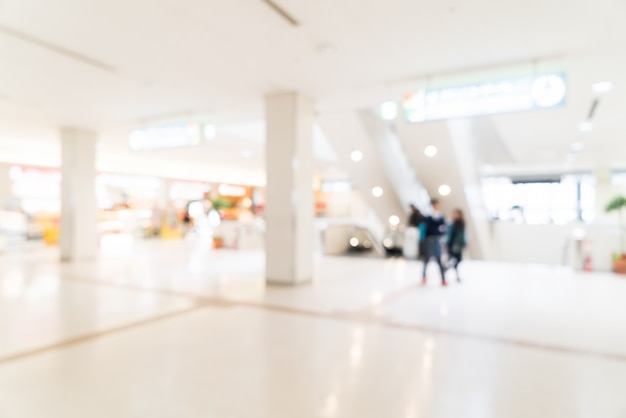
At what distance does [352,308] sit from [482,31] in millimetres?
3799

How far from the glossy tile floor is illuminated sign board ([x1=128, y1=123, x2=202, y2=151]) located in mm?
2856

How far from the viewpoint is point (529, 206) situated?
1961 cm

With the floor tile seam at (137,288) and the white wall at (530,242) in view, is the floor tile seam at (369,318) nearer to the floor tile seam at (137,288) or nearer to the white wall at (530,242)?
the floor tile seam at (137,288)

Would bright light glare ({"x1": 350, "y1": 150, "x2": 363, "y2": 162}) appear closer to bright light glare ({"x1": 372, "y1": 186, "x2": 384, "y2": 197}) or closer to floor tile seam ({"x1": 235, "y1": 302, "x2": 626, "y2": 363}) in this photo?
bright light glare ({"x1": 372, "y1": 186, "x2": 384, "y2": 197})

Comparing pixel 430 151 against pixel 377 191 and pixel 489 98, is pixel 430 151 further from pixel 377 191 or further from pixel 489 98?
pixel 489 98

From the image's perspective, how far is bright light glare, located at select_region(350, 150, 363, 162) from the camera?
11359mm

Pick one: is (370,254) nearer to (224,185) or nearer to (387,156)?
(387,156)

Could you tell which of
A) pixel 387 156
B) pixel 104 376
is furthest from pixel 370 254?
pixel 104 376

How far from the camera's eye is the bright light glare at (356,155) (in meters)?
11.4

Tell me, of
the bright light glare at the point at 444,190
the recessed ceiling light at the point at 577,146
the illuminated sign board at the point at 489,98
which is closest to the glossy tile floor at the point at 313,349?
the illuminated sign board at the point at 489,98

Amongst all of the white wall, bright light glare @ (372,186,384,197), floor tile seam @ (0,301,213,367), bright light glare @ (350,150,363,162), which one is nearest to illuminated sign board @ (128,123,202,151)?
floor tile seam @ (0,301,213,367)

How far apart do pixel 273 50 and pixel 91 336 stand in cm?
400

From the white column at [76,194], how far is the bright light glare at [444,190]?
9981 millimetres

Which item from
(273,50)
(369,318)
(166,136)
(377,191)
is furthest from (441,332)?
(377,191)
